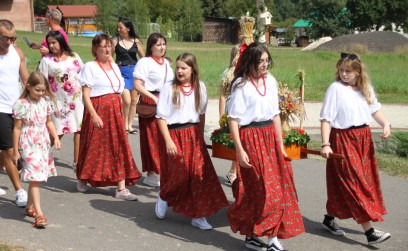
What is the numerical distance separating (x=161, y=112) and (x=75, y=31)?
88767 millimetres

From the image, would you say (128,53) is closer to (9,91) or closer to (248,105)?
(9,91)

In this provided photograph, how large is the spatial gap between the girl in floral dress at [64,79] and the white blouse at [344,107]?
11.8 feet

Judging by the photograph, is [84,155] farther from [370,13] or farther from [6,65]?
[370,13]

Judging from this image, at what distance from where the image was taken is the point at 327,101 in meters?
6.66

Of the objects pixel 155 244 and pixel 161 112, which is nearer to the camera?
pixel 155 244

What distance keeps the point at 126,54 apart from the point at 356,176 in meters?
5.90

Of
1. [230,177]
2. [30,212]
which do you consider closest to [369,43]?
[230,177]

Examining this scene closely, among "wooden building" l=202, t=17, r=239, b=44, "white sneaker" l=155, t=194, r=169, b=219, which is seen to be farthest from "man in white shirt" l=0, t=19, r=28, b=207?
"wooden building" l=202, t=17, r=239, b=44

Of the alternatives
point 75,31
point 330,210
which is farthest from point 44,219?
point 75,31

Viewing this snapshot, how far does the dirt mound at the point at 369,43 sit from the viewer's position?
5396 centimetres

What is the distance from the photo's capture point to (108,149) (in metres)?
8.21

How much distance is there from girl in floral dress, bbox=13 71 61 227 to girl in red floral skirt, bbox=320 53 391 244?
8.72 feet

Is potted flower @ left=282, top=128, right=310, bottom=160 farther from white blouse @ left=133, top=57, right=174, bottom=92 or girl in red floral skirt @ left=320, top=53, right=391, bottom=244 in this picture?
white blouse @ left=133, top=57, right=174, bottom=92

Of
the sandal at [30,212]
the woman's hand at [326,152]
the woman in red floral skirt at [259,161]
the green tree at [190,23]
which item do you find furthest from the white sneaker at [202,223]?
the green tree at [190,23]
